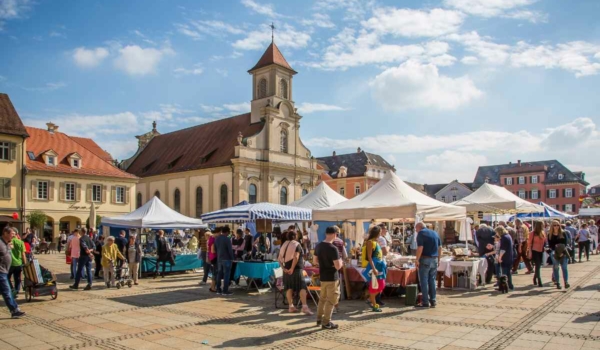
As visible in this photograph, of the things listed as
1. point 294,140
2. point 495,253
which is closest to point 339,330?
point 495,253

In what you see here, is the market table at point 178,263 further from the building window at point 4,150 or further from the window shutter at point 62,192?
the window shutter at point 62,192

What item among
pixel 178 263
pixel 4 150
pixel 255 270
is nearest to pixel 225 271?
pixel 255 270

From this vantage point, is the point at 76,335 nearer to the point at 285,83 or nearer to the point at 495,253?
the point at 495,253

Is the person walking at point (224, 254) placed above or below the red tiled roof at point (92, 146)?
below

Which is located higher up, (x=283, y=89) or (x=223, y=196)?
(x=283, y=89)

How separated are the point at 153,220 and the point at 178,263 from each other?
2010 millimetres

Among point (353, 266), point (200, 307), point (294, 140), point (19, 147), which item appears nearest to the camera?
point (200, 307)

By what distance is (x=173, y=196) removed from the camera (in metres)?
52.0

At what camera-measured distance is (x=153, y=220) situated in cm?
1877

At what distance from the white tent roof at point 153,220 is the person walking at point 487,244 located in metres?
10.9

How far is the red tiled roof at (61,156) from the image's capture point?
3864 centimetres

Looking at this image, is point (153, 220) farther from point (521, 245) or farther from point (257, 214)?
point (521, 245)

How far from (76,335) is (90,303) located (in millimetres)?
3727

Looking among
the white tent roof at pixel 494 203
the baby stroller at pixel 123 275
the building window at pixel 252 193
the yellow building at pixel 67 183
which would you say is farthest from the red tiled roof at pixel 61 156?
the white tent roof at pixel 494 203
